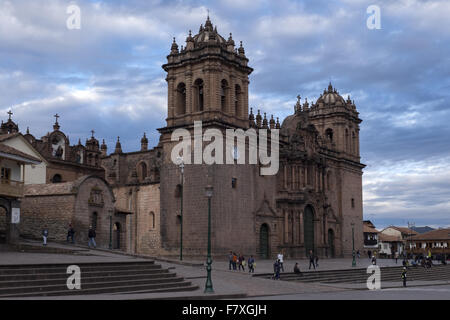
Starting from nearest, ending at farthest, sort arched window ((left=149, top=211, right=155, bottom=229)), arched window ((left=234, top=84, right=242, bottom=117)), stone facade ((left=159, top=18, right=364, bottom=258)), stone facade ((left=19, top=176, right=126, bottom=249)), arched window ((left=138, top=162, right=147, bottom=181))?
stone facade ((left=19, top=176, right=126, bottom=249)) < stone facade ((left=159, top=18, right=364, bottom=258)) < arched window ((left=234, top=84, right=242, bottom=117)) < arched window ((left=149, top=211, right=155, bottom=229)) < arched window ((left=138, top=162, right=147, bottom=181))

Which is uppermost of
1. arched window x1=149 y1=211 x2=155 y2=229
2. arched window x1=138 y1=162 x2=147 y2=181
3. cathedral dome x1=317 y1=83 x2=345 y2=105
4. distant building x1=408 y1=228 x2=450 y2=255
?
cathedral dome x1=317 y1=83 x2=345 y2=105

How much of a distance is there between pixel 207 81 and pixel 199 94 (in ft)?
6.02

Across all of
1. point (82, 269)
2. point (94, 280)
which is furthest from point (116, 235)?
point (94, 280)

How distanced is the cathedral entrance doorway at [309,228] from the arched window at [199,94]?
14644 mm

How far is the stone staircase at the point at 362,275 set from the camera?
31.2m

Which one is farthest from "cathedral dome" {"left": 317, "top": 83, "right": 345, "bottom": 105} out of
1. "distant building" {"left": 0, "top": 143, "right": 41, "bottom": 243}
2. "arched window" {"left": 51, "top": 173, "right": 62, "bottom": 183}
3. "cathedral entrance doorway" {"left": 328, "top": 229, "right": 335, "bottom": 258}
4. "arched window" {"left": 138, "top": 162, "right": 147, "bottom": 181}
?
"distant building" {"left": 0, "top": 143, "right": 41, "bottom": 243}

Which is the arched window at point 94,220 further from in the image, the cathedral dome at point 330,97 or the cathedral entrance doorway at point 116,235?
the cathedral dome at point 330,97

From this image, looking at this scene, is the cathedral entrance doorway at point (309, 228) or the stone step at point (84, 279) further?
the cathedral entrance doorway at point (309, 228)

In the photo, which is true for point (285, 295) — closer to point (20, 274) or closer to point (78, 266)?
point (78, 266)

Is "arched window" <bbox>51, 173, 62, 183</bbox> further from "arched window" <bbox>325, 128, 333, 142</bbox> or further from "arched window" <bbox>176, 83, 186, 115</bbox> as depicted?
"arched window" <bbox>325, 128, 333, 142</bbox>

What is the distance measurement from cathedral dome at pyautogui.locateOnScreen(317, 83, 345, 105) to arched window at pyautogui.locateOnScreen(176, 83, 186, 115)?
22190 millimetres

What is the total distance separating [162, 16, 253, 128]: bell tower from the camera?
4191 cm

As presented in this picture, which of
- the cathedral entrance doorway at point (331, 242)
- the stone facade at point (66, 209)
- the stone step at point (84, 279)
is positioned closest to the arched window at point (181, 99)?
the stone facade at point (66, 209)

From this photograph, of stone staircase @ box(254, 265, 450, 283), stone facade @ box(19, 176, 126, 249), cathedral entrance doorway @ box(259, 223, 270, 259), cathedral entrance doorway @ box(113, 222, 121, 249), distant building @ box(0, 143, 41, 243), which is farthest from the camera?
cathedral entrance doorway @ box(259, 223, 270, 259)
